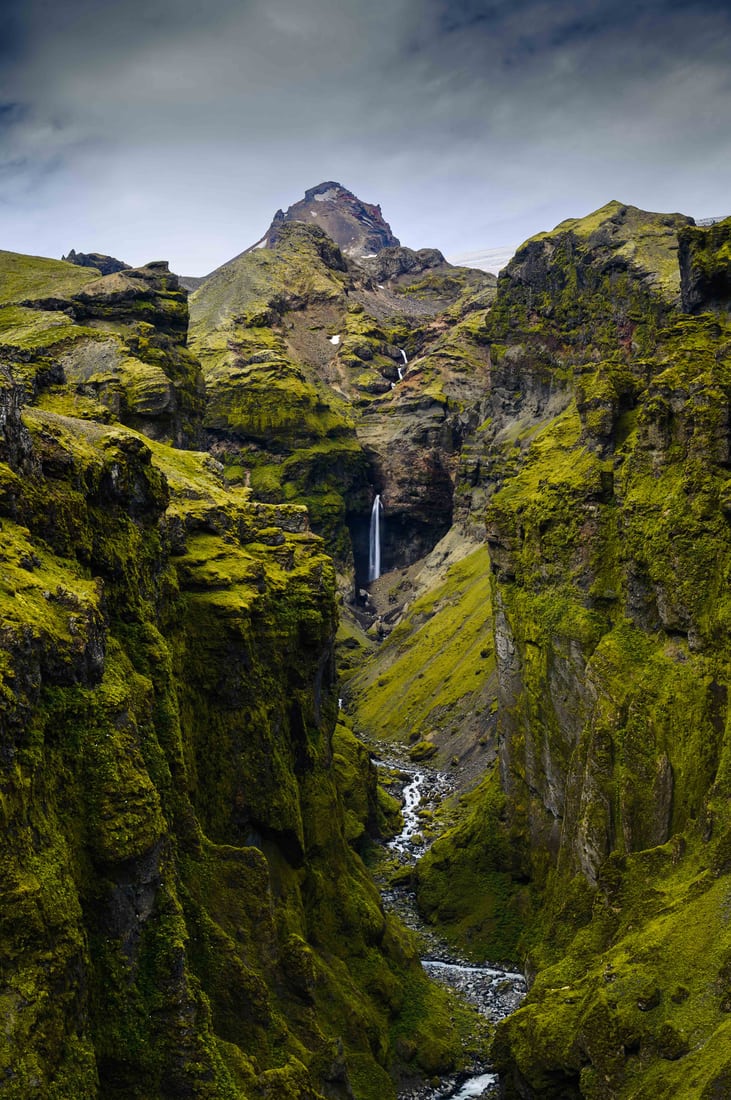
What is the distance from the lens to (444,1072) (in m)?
60.2

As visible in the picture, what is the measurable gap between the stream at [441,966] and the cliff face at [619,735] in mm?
3638

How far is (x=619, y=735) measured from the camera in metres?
64.6

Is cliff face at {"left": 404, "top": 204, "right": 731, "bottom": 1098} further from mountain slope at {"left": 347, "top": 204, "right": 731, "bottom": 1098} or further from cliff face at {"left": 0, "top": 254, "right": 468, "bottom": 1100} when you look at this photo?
cliff face at {"left": 0, "top": 254, "right": 468, "bottom": 1100}

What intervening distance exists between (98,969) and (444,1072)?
132ft

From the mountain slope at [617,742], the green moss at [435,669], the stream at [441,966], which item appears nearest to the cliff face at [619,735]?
the mountain slope at [617,742]

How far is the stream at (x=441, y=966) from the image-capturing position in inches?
2320

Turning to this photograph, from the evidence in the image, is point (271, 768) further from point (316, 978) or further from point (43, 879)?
point (43, 879)

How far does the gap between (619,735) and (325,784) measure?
2147 centimetres

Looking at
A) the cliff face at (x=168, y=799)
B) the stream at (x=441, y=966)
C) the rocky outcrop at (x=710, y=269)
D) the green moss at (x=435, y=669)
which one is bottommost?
the stream at (x=441, y=966)

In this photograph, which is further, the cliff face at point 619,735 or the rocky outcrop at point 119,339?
the rocky outcrop at point 119,339

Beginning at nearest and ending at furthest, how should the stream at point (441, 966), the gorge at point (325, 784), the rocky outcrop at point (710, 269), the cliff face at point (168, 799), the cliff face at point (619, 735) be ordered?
the cliff face at point (168, 799), the gorge at point (325, 784), the cliff face at point (619, 735), the stream at point (441, 966), the rocky outcrop at point (710, 269)

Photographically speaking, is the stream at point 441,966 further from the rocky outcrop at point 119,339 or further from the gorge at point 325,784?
the rocky outcrop at point 119,339

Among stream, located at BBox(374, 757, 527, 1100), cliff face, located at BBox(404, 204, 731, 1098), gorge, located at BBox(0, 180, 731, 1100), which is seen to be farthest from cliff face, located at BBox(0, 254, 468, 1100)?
cliff face, located at BBox(404, 204, 731, 1098)

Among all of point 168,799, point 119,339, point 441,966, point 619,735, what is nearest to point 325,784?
point 619,735
